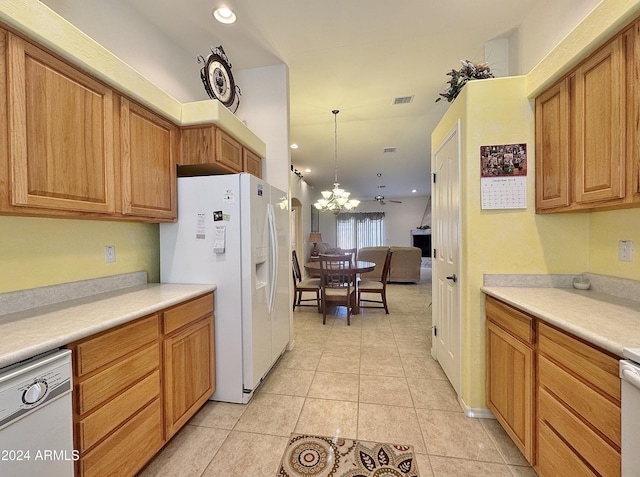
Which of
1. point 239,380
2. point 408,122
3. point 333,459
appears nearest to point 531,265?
point 333,459

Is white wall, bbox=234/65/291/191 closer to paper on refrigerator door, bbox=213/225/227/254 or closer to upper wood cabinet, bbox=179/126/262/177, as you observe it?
upper wood cabinet, bbox=179/126/262/177

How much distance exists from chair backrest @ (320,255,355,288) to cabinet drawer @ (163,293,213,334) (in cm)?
200

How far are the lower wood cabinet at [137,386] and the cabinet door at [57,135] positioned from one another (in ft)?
2.27

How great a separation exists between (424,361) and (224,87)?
10.5 feet

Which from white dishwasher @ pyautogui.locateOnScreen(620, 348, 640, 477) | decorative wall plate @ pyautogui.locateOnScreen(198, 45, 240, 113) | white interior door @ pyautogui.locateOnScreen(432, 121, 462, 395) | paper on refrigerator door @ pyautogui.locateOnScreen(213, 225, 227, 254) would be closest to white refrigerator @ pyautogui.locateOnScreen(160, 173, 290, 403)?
paper on refrigerator door @ pyautogui.locateOnScreen(213, 225, 227, 254)

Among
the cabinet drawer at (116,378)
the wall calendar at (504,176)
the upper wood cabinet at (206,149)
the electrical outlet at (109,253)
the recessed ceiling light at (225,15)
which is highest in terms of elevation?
the recessed ceiling light at (225,15)

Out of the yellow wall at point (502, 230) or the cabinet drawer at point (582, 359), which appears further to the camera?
the yellow wall at point (502, 230)

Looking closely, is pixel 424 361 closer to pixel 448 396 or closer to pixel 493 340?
pixel 448 396

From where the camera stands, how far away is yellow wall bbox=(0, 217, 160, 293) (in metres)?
1.34

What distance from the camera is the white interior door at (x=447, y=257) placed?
2008 mm

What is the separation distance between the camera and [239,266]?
6.48 feet

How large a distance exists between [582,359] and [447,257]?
1.27 metres

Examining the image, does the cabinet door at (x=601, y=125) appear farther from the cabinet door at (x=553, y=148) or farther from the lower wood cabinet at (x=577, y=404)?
the lower wood cabinet at (x=577, y=404)

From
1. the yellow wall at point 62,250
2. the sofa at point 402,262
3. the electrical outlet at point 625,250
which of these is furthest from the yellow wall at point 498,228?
the sofa at point 402,262
